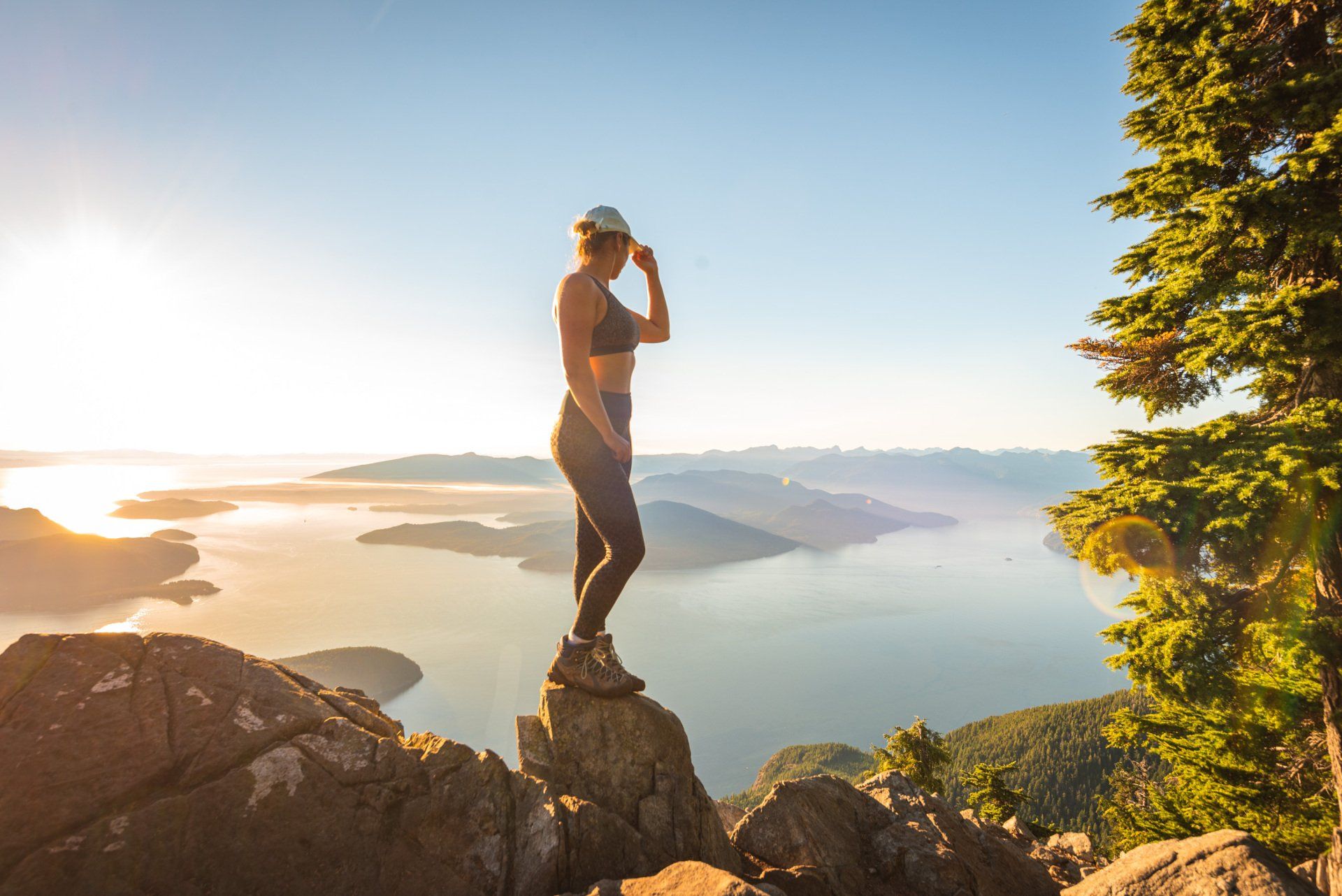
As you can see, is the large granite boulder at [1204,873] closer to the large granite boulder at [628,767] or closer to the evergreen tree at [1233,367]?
the large granite boulder at [628,767]

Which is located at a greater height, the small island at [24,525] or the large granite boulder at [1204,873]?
the large granite boulder at [1204,873]

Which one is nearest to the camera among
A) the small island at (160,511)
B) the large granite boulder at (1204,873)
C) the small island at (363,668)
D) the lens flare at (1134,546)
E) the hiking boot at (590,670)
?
the large granite boulder at (1204,873)

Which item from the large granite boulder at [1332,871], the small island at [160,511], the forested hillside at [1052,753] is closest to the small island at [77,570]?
the small island at [160,511]

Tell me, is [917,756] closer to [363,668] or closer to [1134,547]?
[1134,547]

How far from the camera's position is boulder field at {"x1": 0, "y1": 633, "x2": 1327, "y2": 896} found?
2.56 metres

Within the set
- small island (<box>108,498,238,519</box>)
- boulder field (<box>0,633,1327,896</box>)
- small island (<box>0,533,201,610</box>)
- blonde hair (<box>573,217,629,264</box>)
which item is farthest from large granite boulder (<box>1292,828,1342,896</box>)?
small island (<box>108,498,238,519</box>)

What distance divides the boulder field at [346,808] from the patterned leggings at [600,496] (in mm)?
1368

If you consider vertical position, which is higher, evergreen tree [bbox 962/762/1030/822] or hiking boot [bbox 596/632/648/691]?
hiking boot [bbox 596/632/648/691]

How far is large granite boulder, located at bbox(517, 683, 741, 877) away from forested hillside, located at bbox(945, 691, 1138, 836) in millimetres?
70959

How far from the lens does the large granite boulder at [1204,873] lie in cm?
319

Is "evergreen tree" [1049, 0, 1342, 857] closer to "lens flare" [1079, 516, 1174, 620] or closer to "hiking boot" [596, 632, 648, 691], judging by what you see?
"lens flare" [1079, 516, 1174, 620]

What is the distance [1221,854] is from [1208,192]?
26.0ft

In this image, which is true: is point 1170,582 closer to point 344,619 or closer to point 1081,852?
point 1081,852

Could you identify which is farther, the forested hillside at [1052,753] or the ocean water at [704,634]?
the ocean water at [704,634]
